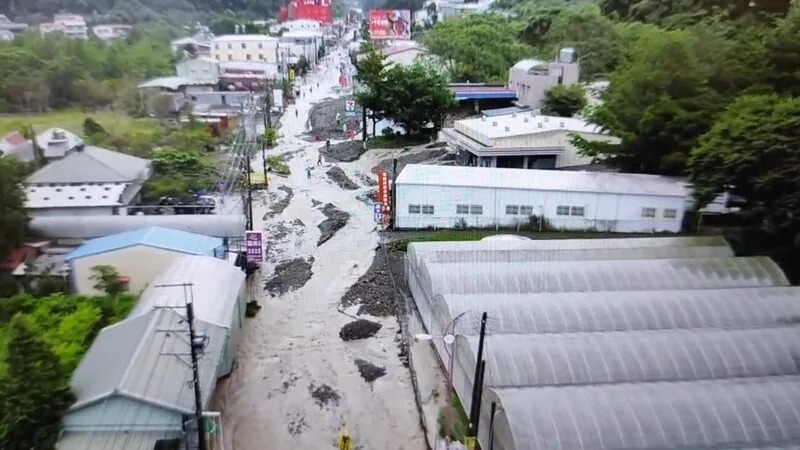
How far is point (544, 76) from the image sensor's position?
3281cm

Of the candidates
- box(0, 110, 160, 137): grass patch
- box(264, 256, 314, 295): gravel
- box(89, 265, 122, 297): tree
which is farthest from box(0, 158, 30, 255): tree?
box(0, 110, 160, 137): grass patch

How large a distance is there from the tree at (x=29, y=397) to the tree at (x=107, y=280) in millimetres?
4288

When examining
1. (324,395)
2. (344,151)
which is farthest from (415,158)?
(324,395)

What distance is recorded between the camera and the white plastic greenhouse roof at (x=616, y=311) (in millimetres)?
11016

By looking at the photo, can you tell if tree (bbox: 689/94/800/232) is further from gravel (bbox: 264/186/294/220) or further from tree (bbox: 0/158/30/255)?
tree (bbox: 0/158/30/255)

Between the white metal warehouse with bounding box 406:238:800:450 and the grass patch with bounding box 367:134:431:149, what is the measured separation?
1491 centimetres

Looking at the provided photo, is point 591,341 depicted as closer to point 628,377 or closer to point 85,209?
point 628,377

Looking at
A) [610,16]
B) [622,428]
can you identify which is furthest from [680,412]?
[610,16]

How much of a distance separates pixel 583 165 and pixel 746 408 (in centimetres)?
1652

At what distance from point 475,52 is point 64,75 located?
2384cm

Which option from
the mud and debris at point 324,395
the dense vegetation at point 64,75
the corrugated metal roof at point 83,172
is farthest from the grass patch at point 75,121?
the mud and debris at point 324,395

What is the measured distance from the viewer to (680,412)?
8.31 metres

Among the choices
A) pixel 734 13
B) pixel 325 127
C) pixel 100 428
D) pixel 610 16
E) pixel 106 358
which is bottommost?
pixel 100 428

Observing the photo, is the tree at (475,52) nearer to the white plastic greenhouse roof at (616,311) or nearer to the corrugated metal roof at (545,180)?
the corrugated metal roof at (545,180)
